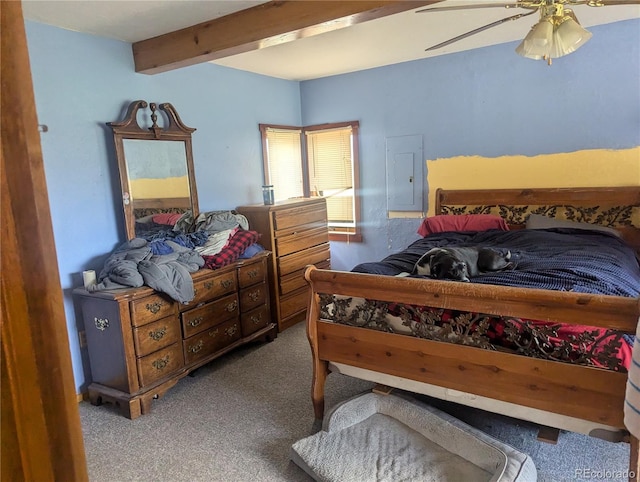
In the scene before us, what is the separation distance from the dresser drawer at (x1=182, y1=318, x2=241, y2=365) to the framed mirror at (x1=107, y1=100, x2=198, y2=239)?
0.83 metres

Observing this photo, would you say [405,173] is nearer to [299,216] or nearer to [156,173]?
[299,216]

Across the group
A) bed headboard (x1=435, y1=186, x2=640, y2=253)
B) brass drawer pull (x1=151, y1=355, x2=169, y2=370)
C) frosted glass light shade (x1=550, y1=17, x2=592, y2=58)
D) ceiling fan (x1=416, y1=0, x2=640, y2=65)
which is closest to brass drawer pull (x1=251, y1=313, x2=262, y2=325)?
brass drawer pull (x1=151, y1=355, x2=169, y2=370)

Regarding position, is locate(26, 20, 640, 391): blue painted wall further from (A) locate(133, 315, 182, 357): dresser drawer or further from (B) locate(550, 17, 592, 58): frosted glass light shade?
(B) locate(550, 17, 592, 58): frosted glass light shade

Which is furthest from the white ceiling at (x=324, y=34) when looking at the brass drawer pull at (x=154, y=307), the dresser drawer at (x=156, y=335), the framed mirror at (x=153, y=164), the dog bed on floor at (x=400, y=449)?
the dog bed on floor at (x=400, y=449)

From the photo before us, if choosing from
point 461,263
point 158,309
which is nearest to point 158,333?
point 158,309

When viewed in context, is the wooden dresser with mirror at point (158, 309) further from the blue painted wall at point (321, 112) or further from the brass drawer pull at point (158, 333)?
the blue painted wall at point (321, 112)

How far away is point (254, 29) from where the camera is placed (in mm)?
2455

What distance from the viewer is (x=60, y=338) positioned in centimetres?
54

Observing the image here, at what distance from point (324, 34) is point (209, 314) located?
2.09m

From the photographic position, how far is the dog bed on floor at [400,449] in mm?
1792

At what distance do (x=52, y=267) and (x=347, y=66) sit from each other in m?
3.91

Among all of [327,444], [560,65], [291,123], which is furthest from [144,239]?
[560,65]

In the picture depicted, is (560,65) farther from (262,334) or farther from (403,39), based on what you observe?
(262,334)

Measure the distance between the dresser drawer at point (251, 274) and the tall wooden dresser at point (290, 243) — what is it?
18 centimetres
